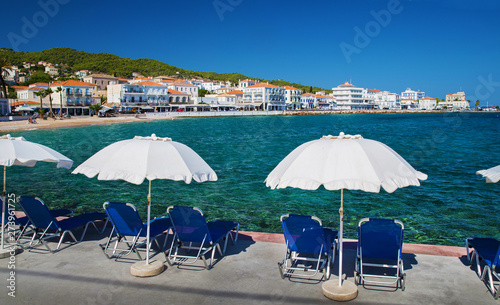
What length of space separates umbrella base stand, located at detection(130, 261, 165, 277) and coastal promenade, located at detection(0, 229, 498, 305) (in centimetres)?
7

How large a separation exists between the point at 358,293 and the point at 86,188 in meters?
11.9

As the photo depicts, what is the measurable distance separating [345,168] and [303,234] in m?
1.27

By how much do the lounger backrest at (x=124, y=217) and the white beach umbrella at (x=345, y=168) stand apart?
85.1 inches

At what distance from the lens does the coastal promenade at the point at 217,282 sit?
162 inches

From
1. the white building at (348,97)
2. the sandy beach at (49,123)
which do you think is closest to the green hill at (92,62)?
the white building at (348,97)

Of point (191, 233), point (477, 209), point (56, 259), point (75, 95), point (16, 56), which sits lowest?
point (477, 209)

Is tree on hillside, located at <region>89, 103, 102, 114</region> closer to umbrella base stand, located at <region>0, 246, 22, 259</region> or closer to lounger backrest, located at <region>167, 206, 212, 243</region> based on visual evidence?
A: umbrella base stand, located at <region>0, 246, 22, 259</region>

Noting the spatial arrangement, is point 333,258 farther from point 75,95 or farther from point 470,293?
point 75,95

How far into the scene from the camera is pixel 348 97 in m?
173

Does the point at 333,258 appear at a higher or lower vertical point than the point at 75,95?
lower

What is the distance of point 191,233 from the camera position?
17.1ft

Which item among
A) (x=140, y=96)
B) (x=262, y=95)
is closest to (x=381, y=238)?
(x=140, y=96)

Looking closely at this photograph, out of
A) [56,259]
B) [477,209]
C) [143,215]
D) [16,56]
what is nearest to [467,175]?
[477,209]

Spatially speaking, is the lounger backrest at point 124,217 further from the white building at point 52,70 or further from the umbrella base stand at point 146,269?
the white building at point 52,70
